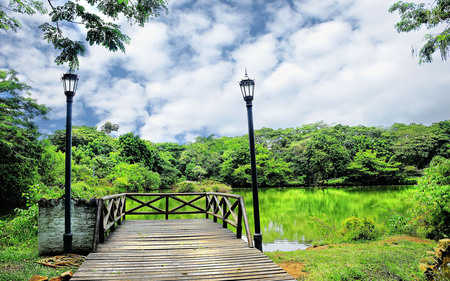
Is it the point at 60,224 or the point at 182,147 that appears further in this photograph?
the point at 182,147

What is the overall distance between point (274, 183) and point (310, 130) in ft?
44.6

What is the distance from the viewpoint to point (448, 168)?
24.1ft

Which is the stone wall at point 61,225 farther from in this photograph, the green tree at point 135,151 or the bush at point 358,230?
the green tree at point 135,151

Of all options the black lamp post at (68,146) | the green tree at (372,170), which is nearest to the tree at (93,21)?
the black lamp post at (68,146)

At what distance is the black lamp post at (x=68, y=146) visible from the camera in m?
5.25

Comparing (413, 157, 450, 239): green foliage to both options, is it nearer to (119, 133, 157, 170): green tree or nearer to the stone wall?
the stone wall

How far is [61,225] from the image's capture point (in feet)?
18.0

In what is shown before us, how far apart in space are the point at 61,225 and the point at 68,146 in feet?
5.35

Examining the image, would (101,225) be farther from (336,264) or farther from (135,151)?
(135,151)

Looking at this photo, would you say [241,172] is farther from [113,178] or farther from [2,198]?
[2,198]

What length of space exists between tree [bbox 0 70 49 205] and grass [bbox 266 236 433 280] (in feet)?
37.9

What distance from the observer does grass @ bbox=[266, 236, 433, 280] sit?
454 centimetres

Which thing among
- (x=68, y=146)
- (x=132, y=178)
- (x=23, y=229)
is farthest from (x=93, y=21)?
(x=132, y=178)

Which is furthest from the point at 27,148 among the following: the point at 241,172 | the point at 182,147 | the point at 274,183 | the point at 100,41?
the point at 182,147
